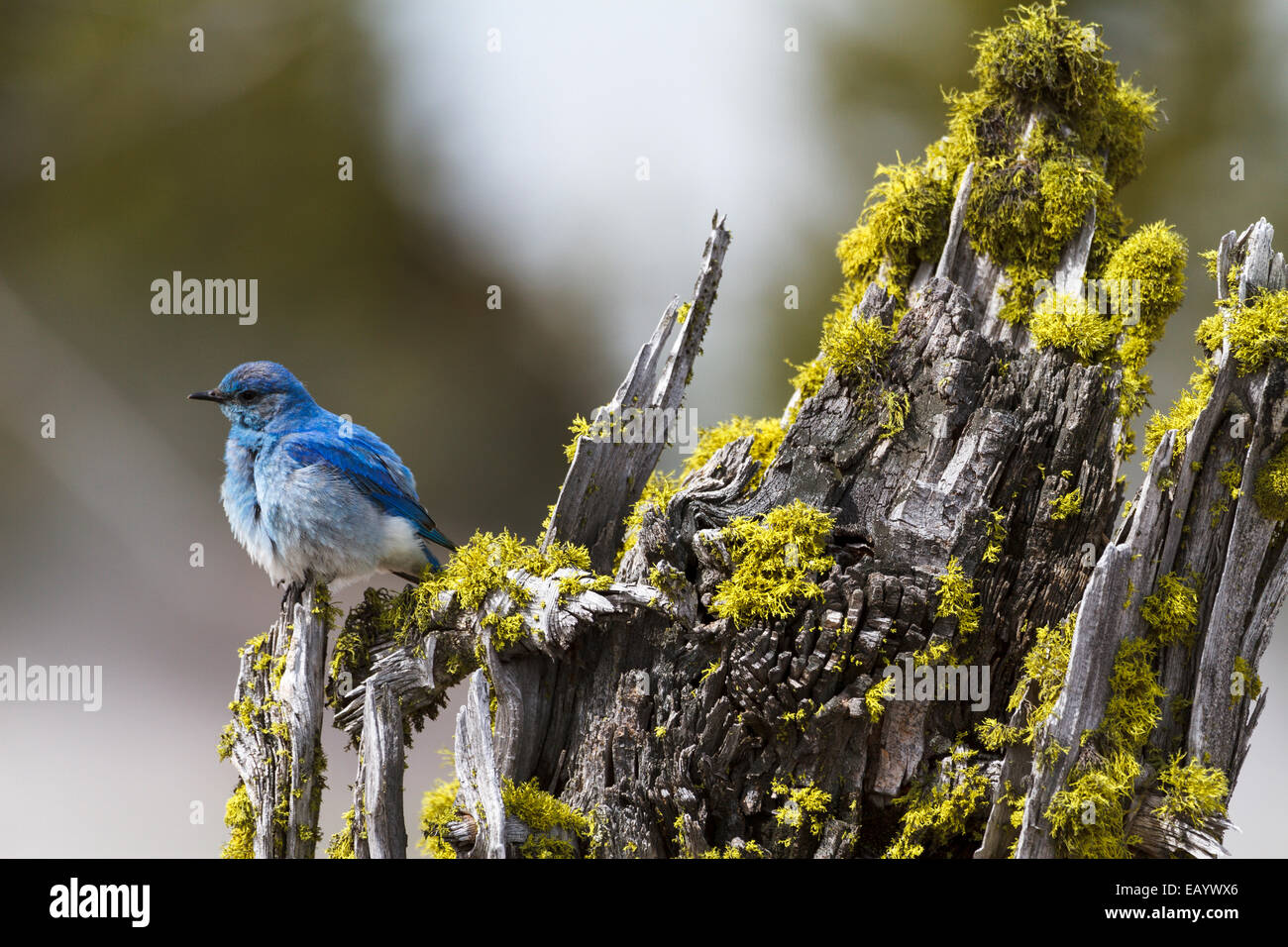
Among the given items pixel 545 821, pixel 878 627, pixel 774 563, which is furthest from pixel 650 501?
pixel 545 821

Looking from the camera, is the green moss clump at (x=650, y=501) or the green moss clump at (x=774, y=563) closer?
the green moss clump at (x=774, y=563)

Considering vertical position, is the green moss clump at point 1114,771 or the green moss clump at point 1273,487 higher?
the green moss clump at point 1273,487

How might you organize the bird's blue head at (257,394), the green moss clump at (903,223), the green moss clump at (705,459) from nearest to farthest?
the green moss clump at (705,459) → the green moss clump at (903,223) → the bird's blue head at (257,394)

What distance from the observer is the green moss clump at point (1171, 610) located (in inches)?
102

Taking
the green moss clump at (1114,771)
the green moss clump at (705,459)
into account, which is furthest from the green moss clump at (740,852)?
the green moss clump at (705,459)

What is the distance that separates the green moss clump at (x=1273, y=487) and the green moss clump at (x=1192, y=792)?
28.1 inches

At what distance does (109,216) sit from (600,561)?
4.53m

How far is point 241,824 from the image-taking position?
3.26 metres

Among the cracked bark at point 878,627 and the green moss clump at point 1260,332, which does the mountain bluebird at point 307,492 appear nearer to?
the cracked bark at point 878,627

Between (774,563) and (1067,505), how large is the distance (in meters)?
0.88
